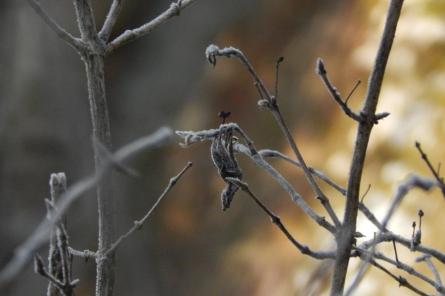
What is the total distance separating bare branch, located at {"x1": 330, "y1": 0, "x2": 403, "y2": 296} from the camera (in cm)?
40

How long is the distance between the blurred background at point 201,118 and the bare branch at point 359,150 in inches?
36.9

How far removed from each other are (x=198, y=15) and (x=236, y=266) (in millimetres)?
647

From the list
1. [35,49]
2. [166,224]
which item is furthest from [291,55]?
[35,49]

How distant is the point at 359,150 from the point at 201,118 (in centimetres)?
131

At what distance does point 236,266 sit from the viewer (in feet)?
5.21

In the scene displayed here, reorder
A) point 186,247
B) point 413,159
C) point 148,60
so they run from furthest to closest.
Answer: point 148,60
point 186,247
point 413,159

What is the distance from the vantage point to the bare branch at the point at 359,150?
0.40 m

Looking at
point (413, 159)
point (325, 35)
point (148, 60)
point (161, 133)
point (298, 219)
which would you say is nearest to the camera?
point (161, 133)

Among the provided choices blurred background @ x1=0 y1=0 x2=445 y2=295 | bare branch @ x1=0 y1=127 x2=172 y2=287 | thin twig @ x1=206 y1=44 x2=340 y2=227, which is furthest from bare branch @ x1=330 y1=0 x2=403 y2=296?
blurred background @ x1=0 y1=0 x2=445 y2=295

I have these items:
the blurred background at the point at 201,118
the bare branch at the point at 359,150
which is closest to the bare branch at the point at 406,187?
the bare branch at the point at 359,150

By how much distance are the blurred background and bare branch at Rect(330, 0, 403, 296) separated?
36.9 inches

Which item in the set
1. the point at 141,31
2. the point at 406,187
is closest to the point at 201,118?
the point at 141,31

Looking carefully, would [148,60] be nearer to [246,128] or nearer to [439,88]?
[246,128]

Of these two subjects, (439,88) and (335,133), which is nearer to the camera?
(439,88)
